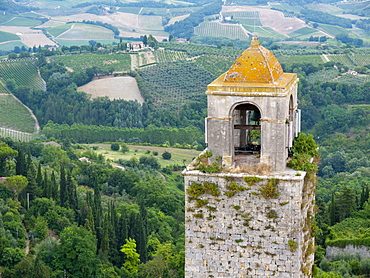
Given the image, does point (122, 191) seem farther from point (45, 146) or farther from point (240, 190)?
point (240, 190)

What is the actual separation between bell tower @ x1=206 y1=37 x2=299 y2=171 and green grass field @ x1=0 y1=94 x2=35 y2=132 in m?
150

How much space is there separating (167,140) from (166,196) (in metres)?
54.4

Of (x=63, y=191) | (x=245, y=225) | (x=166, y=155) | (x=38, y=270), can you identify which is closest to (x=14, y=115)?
(x=166, y=155)

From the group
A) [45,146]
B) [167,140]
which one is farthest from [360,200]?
[167,140]

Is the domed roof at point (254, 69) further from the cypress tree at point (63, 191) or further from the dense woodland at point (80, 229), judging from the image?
the cypress tree at point (63, 191)

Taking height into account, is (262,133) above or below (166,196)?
above

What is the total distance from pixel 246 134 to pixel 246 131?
0.43 ft

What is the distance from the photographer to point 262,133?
27797 mm

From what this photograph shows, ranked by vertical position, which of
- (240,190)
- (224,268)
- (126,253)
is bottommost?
(126,253)

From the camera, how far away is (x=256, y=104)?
27.5 metres

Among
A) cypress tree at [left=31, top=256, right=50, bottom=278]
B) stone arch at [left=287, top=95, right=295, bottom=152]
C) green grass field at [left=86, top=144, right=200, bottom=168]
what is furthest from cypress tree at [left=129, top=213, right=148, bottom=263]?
stone arch at [left=287, top=95, right=295, bottom=152]

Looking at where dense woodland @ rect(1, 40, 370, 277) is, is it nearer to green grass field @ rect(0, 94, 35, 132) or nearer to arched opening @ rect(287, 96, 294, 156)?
green grass field @ rect(0, 94, 35, 132)

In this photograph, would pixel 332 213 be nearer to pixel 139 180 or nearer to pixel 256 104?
pixel 139 180

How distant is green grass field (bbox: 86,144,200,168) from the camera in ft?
456
